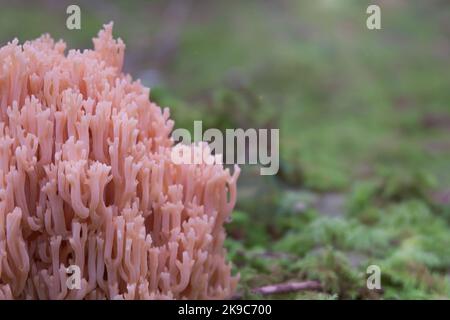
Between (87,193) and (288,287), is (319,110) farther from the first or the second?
(87,193)

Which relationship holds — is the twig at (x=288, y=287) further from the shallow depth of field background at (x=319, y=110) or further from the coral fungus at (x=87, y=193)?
the coral fungus at (x=87, y=193)

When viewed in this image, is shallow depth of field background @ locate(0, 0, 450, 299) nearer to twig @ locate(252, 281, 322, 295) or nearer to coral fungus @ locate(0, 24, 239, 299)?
twig @ locate(252, 281, 322, 295)

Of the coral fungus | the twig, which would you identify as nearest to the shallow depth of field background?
the twig

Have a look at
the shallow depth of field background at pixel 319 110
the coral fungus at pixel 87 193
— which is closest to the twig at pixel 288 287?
the shallow depth of field background at pixel 319 110

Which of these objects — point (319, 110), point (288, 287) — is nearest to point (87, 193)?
point (288, 287)

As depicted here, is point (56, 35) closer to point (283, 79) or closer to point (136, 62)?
point (136, 62)
